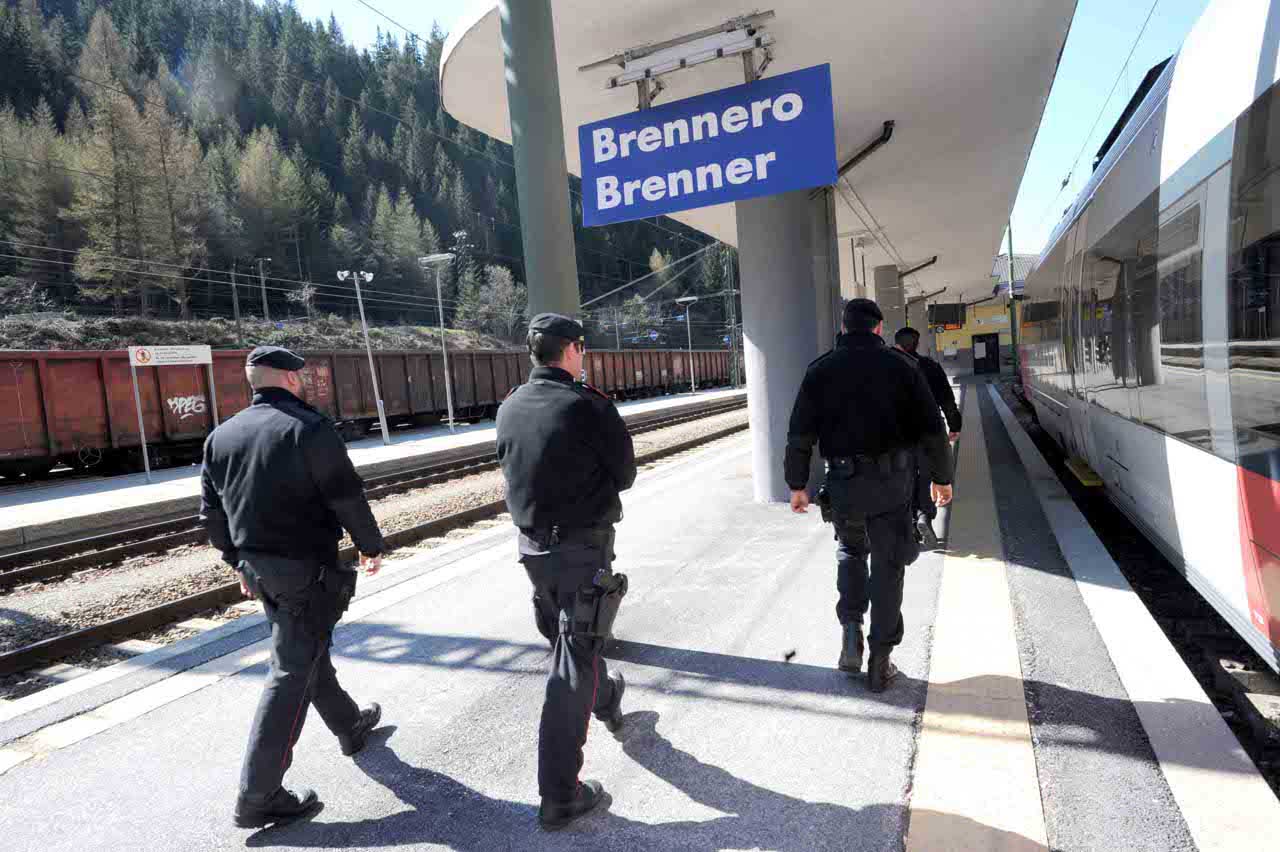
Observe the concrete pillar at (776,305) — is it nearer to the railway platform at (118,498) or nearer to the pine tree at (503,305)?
the railway platform at (118,498)

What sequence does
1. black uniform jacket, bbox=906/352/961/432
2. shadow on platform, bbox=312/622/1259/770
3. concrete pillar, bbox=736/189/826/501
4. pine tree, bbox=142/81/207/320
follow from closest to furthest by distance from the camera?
shadow on platform, bbox=312/622/1259/770
black uniform jacket, bbox=906/352/961/432
concrete pillar, bbox=736/189/826/501
pine tree, bbox=142/81/207/320

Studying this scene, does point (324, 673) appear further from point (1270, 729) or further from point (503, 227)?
point (503, 227)

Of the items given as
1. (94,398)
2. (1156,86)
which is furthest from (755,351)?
(94,398)

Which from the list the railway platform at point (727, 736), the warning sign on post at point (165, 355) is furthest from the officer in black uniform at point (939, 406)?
the warning sign on post at point (165, 355)

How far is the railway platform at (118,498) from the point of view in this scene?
34.7 feet

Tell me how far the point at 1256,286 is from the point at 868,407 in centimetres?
151

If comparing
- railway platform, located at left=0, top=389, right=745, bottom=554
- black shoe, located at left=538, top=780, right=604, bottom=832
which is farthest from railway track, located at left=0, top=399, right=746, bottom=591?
black shoe, located at left=538, top=780, right=604, bottom=832

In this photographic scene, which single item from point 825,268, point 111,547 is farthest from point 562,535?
point 111,547

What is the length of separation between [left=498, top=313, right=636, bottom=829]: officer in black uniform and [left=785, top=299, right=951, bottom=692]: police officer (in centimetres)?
→ 115

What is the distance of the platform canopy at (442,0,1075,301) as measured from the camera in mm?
5590

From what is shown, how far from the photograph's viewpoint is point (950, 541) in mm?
6121

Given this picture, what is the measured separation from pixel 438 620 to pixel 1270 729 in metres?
4.36

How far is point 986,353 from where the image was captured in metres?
43.4

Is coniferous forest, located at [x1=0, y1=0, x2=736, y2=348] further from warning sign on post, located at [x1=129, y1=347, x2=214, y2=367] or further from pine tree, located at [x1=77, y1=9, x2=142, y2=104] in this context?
warning sign on post, located at [x1=129, y1=347, x2=214, y2=367]
